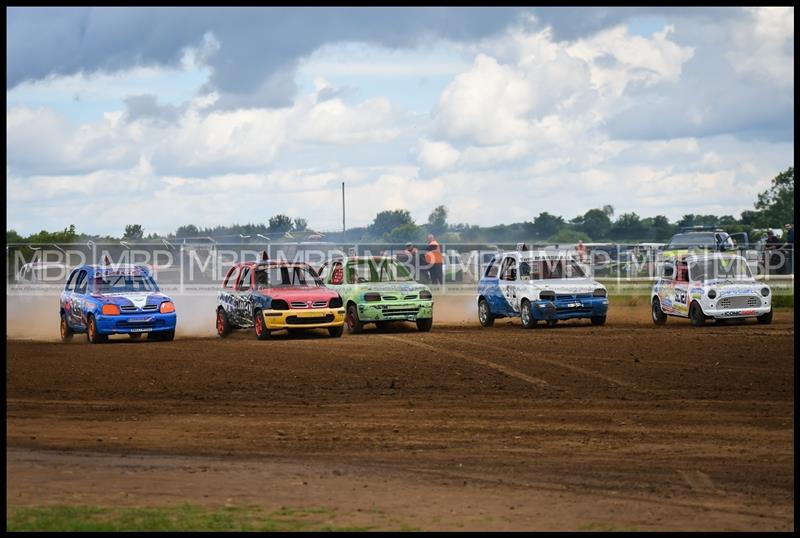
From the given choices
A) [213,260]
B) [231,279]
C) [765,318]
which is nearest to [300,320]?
[231,279]

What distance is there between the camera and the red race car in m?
23.1

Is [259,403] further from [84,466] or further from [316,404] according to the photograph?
[84,466]

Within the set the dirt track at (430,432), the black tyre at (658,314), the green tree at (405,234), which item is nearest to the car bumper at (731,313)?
the black tyre at (658,314)

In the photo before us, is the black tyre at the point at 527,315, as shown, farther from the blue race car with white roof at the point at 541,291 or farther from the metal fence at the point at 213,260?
the metal fence at the point at 213,260

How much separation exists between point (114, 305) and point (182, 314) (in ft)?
24.6

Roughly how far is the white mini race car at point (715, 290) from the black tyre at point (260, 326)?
8.79m

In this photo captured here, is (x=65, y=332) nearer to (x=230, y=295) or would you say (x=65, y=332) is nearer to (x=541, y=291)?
(x=230, y=295)

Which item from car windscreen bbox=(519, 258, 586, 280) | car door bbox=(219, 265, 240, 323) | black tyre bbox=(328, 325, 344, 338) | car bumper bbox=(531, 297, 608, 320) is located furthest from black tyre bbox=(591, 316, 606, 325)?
car door bbox=(219, 265, 240, 323)

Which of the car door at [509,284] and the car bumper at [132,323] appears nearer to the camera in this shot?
the car bumper at [132,323]

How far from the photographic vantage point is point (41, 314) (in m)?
32.3

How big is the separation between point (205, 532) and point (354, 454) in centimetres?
311

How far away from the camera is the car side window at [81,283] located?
77.9 ft

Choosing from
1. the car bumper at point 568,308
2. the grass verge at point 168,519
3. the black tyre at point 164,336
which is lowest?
the grass verge at point 168,519

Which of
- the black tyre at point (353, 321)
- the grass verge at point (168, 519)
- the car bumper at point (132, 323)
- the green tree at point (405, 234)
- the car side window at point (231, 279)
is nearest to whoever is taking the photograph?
the grass verge at point (168, 519)
